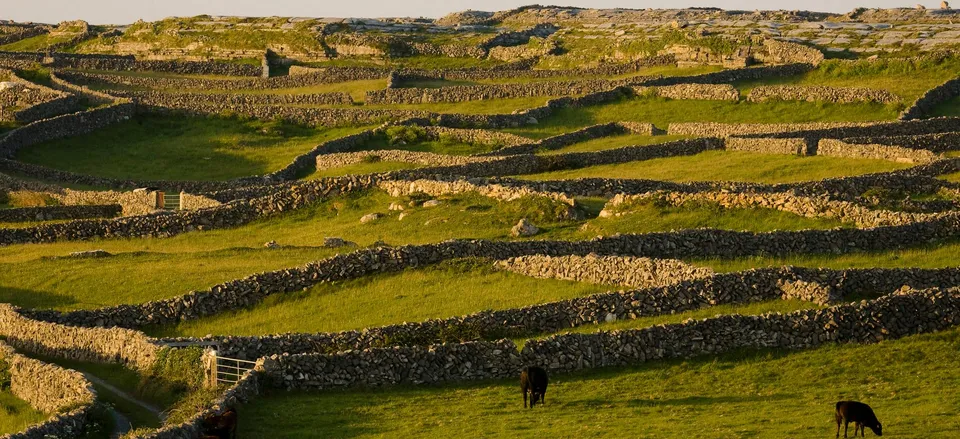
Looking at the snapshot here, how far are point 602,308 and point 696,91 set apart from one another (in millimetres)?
52445

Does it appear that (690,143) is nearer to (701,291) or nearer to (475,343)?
(701,291)

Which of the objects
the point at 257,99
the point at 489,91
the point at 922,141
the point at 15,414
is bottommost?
the point at 257,99

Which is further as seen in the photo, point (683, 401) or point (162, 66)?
→ point (162, 66)

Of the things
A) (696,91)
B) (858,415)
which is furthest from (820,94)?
(858,415)

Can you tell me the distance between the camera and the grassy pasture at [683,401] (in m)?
32.2

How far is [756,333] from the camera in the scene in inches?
1531

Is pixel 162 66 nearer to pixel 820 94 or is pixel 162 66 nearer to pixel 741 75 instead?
pixel 741 75

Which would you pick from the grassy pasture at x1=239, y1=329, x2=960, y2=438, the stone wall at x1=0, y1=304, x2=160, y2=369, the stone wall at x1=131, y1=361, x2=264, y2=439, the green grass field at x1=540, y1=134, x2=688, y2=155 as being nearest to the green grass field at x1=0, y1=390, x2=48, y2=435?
the stone wall at x1=0, y1=304, x2=160, y2=369

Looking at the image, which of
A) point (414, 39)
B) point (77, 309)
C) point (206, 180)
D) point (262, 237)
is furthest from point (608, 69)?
point (77, 309)

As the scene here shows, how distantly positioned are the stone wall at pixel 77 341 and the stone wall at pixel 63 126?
40.6 metres

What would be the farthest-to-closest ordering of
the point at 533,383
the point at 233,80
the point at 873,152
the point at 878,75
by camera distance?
1. the point at 233,80
2. the point at 878,75
3. the point at 873,152
4. the point at 533,383

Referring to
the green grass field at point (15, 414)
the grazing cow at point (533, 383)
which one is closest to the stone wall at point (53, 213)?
the green grass field at point (15, 414)

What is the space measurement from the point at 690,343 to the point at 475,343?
4.78 metres

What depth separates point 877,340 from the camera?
3919 centimetres
